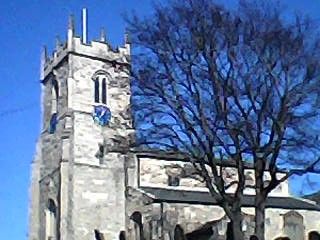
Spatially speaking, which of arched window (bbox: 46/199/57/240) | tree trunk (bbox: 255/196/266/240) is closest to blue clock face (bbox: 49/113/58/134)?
arched window (bbox: 46/199/57/240)

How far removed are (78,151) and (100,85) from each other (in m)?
5.55

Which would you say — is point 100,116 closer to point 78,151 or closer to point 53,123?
point 78,151

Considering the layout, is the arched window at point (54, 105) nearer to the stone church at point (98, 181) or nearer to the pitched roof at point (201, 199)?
the stone church at point (98, 181)

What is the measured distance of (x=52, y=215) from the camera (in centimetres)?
4691

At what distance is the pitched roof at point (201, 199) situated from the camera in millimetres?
43125

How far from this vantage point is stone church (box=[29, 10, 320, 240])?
43.2 metres

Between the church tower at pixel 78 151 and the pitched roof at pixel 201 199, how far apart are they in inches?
111

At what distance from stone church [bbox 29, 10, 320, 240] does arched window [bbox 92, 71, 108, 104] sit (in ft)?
0.12

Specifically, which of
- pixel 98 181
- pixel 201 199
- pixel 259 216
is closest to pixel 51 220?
pixel 98 181

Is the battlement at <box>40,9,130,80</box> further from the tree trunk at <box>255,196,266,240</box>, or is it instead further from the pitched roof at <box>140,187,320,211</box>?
the tree trunk at <box>255,196,266,240</box>

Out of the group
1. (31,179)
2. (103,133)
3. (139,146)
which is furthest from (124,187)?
(139,146)

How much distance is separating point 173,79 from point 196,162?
120 inches

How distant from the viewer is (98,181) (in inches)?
1778

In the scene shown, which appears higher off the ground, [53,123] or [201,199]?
[53,123]
